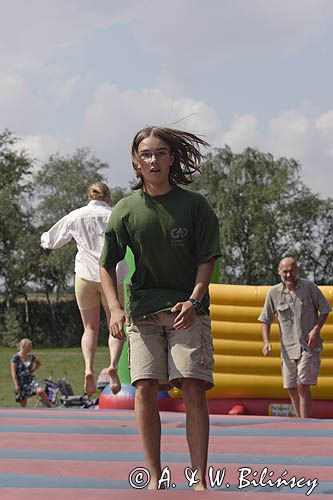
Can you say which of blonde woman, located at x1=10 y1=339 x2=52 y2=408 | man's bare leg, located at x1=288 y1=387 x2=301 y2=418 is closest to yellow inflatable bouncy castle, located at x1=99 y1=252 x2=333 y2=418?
man's bare leg, located at x1=288 y1=387 x2=301 y2=418

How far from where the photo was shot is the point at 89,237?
25.4 feet

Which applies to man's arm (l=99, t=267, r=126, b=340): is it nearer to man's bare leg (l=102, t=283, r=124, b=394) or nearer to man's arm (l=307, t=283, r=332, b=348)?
man's bare leg (l=102, t=283, r=124, b=394)

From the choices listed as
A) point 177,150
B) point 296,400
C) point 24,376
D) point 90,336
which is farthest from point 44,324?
point 177,150

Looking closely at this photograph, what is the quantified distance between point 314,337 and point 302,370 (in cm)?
28

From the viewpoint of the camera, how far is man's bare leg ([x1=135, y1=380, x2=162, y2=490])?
3.96 metres

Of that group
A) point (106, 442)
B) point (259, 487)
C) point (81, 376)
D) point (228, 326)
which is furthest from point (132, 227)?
point (81, 376)

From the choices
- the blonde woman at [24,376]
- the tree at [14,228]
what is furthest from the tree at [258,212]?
the blonde woman at [24,376]

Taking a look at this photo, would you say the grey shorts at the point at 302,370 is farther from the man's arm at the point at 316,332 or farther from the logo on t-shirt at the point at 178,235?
the logo on t-shirt at the point at 178,235

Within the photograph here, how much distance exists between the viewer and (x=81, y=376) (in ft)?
68.7

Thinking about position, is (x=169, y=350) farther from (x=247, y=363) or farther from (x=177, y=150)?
(x=247, y=363)

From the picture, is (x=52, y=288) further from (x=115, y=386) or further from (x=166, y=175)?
(x=166, y=175)

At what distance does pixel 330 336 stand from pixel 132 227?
545 cm

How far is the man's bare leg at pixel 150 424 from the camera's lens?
3.96m

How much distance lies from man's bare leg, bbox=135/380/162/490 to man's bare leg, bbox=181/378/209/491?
0.42 ft
